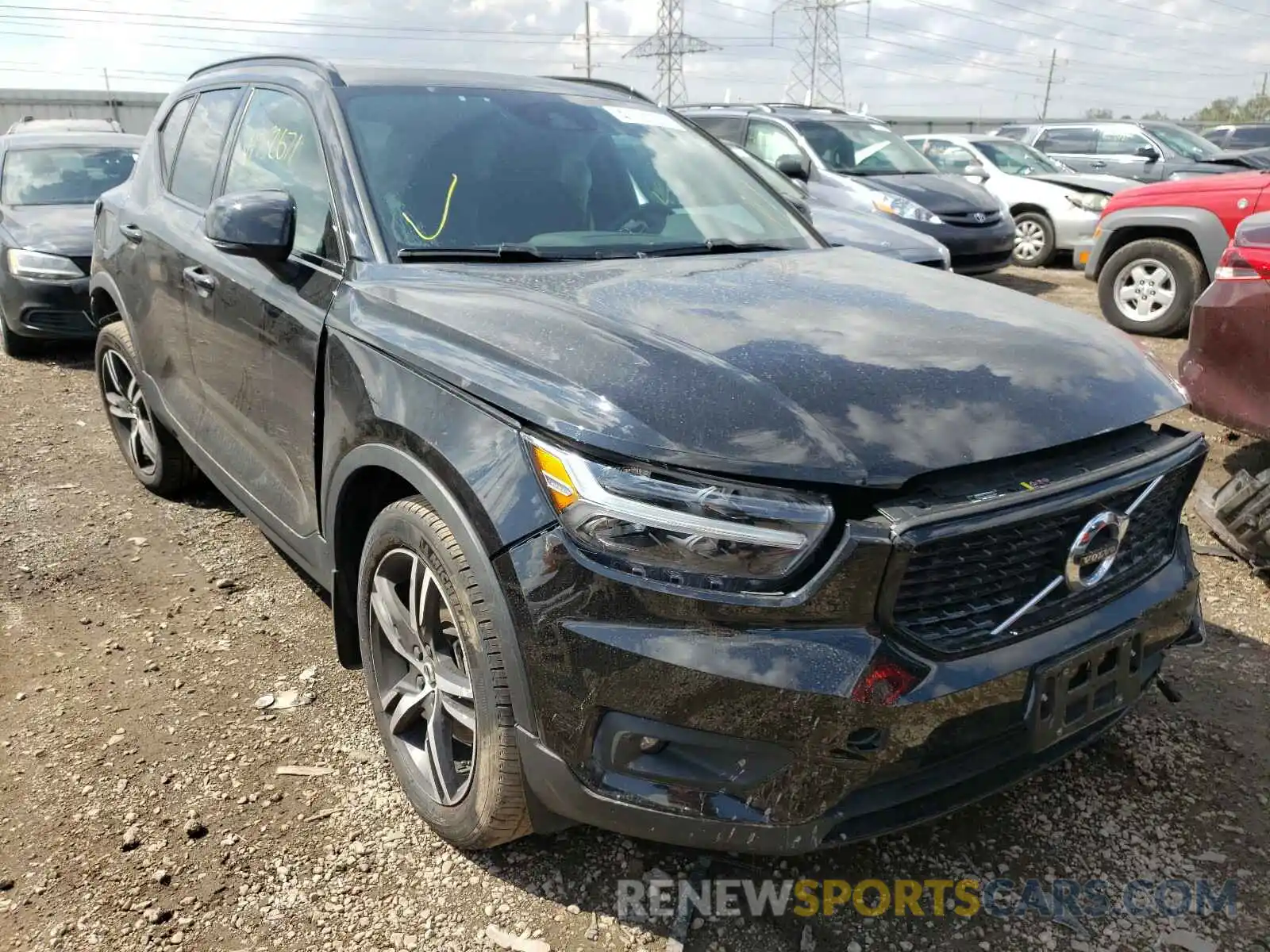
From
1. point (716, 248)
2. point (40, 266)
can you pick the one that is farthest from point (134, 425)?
point (40, 266)

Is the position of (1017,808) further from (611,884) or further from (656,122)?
(656,122)

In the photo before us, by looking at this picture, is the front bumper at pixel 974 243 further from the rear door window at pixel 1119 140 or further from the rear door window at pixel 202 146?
the rear door window at pixel 202 146

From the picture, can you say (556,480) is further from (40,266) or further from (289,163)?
(40,266)

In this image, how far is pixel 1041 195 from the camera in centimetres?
1152

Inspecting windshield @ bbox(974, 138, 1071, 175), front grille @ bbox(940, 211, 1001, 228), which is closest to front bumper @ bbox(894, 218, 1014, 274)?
front grille @ bbox(940, 211, 1001, 228)

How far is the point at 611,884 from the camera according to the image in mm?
2240

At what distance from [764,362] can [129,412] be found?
3.68m

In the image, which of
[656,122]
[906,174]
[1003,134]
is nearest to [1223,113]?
[1003,134]

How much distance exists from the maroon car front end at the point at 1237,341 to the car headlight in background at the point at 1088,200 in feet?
26.0

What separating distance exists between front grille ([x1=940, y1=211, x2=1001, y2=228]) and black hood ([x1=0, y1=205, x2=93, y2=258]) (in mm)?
7238

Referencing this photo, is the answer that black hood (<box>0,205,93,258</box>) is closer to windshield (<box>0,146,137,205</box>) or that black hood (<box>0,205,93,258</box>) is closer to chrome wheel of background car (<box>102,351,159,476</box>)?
windshield (<box>0,146,137,205</box>)

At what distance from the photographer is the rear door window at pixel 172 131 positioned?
12.9ft

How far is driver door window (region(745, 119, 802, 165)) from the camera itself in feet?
33.1

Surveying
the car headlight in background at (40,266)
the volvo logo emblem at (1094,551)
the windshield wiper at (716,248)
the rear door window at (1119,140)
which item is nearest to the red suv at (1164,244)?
the windshield wiper at (716,248)
